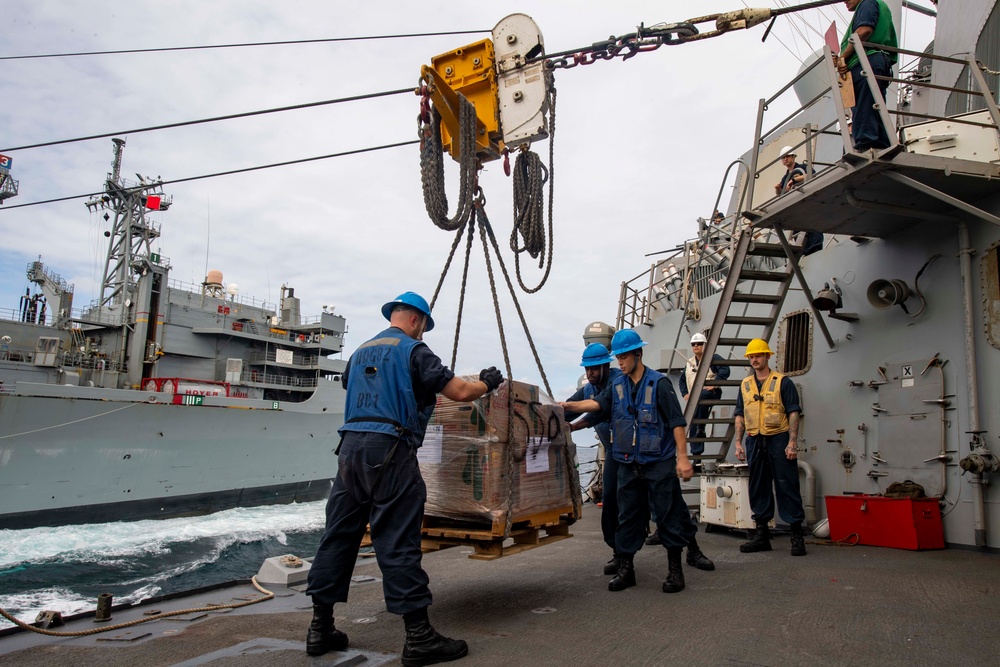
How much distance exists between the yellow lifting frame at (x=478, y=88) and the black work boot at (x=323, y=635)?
3292 millimetres

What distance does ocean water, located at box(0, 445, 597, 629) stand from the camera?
13234 mm

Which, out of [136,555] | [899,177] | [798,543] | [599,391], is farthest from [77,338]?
[899,177]

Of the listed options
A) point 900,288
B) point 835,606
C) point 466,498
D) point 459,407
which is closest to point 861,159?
point 900,288

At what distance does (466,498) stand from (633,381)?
151 centimetres

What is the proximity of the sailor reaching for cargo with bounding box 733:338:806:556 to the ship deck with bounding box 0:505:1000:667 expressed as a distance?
1.72 ft

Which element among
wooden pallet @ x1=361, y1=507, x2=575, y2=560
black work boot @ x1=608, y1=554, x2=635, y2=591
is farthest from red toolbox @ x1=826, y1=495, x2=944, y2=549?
wooden pallet @ x1=361, y1=507, x2=575, y2=560

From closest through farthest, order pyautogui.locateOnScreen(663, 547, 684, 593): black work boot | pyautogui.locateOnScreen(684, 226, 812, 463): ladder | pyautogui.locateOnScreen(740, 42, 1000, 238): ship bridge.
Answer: pyautogui.locateOnScreen(663, 547, 684, 593): black work boot < pyautogui.locateOnScreen(740, 42, 1000, 238): ship bridge < pyautogui.locateOnScreen(684, 226, 812, 463): ladder

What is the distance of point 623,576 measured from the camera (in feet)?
12.8

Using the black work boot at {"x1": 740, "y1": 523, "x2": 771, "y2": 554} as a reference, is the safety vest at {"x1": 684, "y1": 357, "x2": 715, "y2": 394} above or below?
above

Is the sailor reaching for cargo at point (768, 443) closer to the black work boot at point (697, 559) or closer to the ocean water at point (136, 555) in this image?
the black work boot at point (697, 559)

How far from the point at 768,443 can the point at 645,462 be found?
6.31 ft

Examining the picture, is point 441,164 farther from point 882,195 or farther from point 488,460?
point 882,195

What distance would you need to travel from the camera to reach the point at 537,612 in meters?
3.38

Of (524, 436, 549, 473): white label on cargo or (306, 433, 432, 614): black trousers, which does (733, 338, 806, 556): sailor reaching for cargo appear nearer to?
(524, 436, 549, 473): white label on cargo
